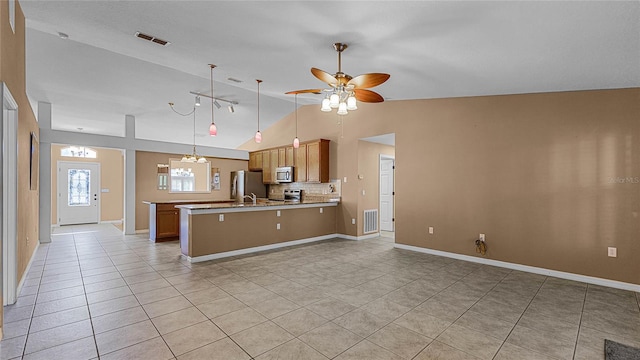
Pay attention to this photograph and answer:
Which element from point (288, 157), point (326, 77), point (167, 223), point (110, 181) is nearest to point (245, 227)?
point (167, 223)

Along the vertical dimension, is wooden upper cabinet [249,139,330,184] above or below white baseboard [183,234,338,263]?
above

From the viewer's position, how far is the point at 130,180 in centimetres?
707

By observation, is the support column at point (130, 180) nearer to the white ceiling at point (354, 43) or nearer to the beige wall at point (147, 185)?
the beige wall at point (147, 185)

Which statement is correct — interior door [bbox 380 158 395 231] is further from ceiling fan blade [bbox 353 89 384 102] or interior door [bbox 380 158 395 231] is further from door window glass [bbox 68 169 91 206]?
door window glass [bbox 68 169 91 206]

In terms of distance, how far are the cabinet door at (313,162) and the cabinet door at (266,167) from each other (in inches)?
66.8

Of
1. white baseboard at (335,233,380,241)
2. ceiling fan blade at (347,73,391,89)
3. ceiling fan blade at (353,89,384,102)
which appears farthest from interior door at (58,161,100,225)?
ceiling fan blade at (347,73,391,89)

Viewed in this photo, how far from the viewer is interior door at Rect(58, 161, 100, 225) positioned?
8.62m

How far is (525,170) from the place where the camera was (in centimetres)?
418

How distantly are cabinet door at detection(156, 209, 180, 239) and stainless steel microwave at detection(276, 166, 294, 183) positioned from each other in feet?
8.45

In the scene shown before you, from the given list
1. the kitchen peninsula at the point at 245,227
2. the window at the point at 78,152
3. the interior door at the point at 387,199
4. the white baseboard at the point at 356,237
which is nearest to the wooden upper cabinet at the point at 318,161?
the kitchen peninsula at the point at 245,227

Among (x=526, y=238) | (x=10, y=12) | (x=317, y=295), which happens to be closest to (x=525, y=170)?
(x=526, y=238)

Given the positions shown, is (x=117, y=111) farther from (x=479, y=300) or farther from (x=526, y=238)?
(x=526, y=238)

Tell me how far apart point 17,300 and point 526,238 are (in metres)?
6.20

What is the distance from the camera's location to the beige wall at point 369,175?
653 centimetres
